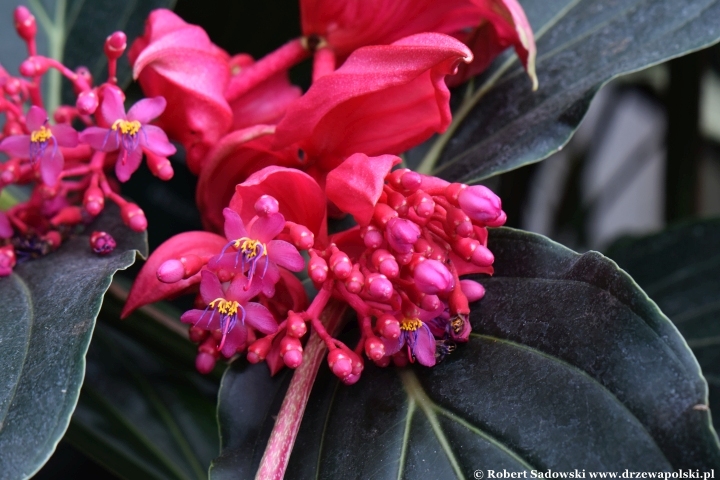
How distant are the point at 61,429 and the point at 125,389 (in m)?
0.44

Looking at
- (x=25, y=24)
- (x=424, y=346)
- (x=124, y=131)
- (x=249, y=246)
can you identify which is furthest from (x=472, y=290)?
(x=25, y=24)

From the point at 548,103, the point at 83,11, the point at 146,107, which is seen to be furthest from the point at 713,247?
the point at 83,11

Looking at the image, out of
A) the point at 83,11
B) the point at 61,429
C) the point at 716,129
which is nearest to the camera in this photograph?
the point at 61,429

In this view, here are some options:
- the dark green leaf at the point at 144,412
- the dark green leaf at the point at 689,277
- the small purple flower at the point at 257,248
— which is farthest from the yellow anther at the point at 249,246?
the dark green leaf at the point at 689,277

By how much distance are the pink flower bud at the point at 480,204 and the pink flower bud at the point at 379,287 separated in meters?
0.07

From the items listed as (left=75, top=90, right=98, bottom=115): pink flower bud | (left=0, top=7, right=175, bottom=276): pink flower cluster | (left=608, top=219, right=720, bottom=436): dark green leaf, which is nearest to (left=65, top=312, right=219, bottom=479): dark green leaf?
(left=0, top=7, right=175, bottom=276): pink flower cluster

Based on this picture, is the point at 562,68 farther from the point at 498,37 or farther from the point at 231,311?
the point at 231,311

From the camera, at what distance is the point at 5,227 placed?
0.51 meters

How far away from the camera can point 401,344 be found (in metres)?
0.44

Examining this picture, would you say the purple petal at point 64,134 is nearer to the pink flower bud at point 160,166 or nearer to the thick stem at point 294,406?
the pink flower bud at point 160,166

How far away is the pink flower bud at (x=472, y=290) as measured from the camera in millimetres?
Result: 484

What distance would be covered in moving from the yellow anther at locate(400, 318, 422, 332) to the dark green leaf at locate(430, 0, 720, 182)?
16cm

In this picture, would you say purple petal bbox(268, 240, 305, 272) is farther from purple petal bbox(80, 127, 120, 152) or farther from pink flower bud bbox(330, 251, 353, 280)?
purple petal bbox(80, 127, 120, 152)

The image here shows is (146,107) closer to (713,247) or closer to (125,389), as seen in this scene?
(125,389)
